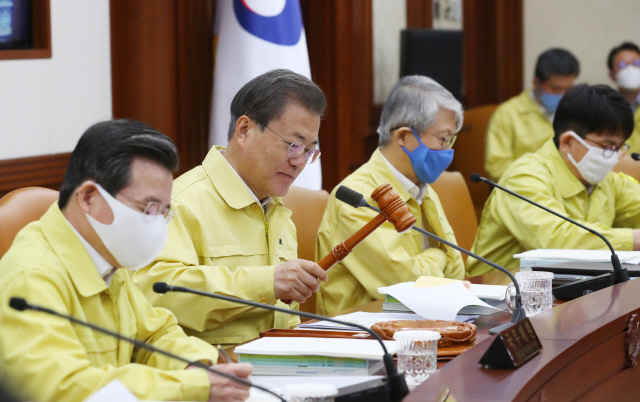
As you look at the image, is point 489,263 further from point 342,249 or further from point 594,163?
point 594,163

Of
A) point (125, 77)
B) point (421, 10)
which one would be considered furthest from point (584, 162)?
point (421, 10)

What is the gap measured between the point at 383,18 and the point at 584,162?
7.67ft

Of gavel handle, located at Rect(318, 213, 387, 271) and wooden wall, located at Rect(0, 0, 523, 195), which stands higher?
wooden wall, located at Rect(0, 0, 523, 195)

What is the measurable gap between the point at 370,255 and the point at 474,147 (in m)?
3.58

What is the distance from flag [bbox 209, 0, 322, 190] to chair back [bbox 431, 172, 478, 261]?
1.93 feet

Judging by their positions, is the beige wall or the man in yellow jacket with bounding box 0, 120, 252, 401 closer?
the man in yellow jacket with bounding box 0, 120, 252, 401

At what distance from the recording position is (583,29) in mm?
7246

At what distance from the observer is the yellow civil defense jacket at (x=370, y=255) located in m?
2.67

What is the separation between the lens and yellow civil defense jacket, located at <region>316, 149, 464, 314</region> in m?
2.67

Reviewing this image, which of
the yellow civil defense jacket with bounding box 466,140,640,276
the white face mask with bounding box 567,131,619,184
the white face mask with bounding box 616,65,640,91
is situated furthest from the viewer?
the white face mask with bounding box 616,65,640,91

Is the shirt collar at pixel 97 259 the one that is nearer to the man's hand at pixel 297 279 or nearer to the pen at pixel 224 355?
the pen at pixel 224 355

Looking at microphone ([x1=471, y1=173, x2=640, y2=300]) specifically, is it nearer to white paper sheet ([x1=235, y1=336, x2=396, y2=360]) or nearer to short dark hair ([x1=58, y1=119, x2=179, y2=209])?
white paper sheet ([x1=235, y1=336, x2=396, y2=360])

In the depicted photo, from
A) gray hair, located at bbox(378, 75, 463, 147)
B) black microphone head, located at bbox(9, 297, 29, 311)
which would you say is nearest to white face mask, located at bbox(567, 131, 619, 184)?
gray hair, located at bbox(378, 75, 463, 147)

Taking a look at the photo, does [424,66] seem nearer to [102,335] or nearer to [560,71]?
[560,71]
